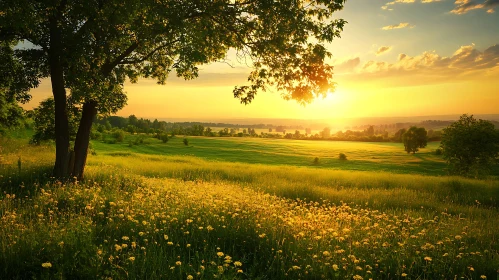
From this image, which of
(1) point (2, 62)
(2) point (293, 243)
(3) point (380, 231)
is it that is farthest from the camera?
(1) point (2, 62)

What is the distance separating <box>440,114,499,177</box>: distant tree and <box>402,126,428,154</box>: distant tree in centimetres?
3387

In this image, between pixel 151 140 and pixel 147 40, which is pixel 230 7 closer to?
pixel 147 40

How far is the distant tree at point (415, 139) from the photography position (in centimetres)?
7694

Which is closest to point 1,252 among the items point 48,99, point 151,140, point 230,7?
point 230,7

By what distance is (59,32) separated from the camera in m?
13.3

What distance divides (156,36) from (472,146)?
146 feet

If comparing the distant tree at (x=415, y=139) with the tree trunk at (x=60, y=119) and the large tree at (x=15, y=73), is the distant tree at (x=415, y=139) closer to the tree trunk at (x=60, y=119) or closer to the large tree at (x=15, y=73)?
the tree trunk at (x=60, y=119)

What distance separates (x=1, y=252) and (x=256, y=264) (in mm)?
4718

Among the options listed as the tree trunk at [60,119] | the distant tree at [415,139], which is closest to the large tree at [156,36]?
the tree trunk at [60,119]

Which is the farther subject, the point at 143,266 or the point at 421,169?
the point at 421,169

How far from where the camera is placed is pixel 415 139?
77.1m

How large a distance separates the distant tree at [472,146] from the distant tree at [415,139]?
33865 mm

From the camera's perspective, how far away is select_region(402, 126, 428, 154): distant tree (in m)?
76.9

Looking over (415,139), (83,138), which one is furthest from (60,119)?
(415,139)
